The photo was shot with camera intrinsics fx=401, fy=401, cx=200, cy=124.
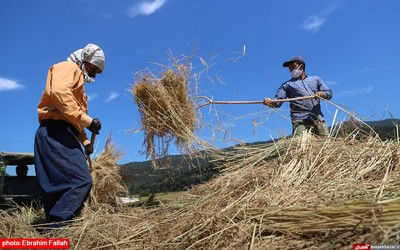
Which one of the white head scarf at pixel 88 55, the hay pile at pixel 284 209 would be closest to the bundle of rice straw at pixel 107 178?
the hay pile at pixel 284 209

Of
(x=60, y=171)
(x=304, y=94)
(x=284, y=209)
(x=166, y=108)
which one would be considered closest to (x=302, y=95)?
(x=304, y=94)

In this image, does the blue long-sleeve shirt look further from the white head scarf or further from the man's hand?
the white head scarf

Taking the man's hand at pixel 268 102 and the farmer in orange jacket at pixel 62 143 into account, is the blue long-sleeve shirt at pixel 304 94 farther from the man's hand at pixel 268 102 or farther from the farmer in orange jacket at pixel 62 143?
the farmer in orange jacket at pixel 62 143

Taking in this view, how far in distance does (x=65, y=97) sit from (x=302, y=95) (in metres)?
2.98

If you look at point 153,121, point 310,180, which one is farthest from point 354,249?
point 153,121

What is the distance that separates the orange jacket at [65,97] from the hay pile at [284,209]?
0.88m

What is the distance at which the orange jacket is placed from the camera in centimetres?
338

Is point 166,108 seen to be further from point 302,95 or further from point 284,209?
point 284,209

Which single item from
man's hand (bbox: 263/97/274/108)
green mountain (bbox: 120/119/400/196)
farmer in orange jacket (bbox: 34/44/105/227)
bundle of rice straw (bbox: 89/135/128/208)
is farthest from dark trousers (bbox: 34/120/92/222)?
man's hand (bbox: 263/97/274/108)

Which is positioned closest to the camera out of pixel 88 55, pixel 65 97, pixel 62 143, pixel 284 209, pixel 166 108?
pixel 284 209

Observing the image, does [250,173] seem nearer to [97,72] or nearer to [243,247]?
[243,247]

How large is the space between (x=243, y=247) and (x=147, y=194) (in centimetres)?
368

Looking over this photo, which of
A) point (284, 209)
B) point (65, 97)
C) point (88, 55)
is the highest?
point (88, 55)

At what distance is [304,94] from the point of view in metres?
5.07
